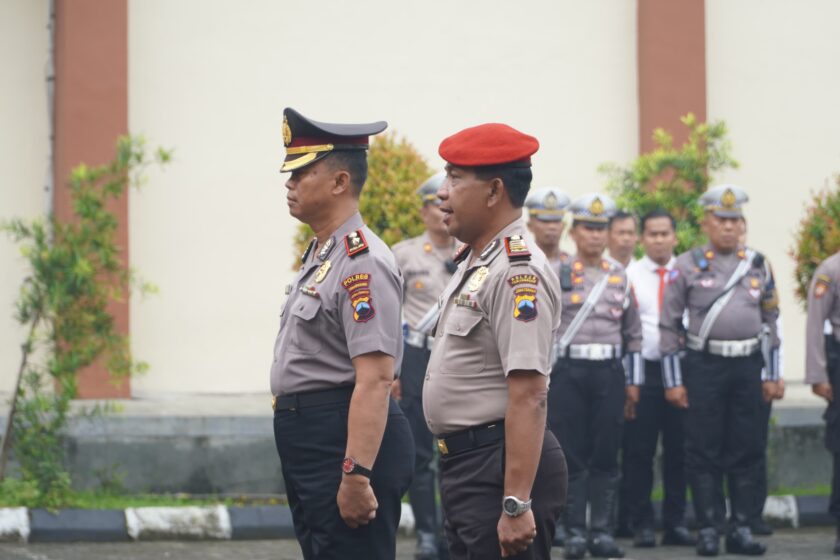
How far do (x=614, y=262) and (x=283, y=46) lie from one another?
173 inches

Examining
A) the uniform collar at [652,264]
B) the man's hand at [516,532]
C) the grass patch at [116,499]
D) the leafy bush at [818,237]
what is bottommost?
the grass patch at [116,499]

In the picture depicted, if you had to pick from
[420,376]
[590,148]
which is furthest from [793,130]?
[420,376]

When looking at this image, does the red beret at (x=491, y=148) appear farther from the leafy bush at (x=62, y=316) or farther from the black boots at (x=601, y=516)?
the leafy bush at (x=62, y=316)

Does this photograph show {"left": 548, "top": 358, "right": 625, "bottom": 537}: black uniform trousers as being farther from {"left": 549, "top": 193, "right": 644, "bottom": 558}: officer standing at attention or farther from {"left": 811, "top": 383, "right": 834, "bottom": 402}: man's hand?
{"left": 811, "top": 383, "right": 834, "bottom": 402}: man's hand

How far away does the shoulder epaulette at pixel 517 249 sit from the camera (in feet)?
14.7

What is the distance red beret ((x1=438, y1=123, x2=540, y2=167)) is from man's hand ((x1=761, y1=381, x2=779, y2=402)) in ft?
15.6

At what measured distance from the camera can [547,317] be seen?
175 inches

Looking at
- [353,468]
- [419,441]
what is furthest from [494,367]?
[419,441]

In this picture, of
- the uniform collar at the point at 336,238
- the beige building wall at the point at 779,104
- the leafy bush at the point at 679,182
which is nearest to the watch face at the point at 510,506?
the uniform collar at the point at 336,238

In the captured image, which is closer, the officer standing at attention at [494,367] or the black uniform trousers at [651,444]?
the officer standing at attention at [494,367]

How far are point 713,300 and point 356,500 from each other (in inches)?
177

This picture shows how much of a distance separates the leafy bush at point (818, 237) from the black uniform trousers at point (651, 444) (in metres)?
1.23

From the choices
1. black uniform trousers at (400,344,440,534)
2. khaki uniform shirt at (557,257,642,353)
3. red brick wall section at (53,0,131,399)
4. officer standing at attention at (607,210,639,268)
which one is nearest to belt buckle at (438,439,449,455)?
black uniform trousers at (400,344,440,534)

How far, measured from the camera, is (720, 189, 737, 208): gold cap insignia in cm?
896
